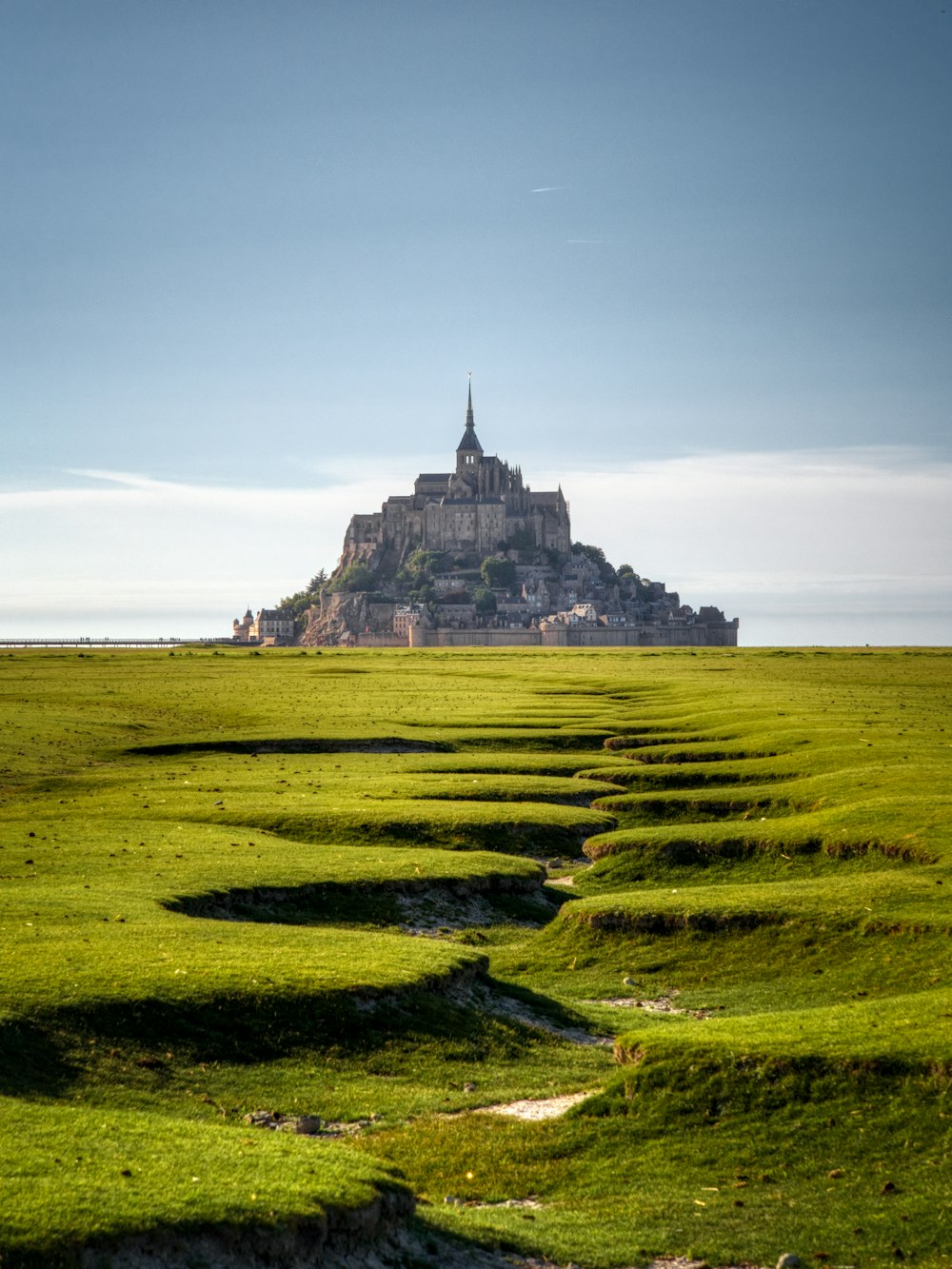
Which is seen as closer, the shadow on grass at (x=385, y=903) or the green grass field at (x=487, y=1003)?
the green grass field at (x=487, y=1003)

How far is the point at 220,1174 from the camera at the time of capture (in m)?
11.6

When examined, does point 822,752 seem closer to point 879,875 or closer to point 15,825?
point 879,875

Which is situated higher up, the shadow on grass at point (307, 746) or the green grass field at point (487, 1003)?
the shadow on grass at point (307, 746)

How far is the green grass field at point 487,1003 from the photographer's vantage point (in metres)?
12.2

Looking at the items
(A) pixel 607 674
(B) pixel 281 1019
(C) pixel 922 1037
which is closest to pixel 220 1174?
(B) pixel 281 1019

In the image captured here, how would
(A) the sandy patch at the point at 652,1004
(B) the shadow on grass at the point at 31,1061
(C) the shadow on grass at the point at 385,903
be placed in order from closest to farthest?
(B) the shadow on grass at the point at 31,1061 < (A) the sandy patch at the point at 652,1004 < (C) the shadow on grass at the point at 385,903

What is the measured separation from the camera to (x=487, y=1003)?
1933 cm

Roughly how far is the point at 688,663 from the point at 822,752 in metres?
79.8

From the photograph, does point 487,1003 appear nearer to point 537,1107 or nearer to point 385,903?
point 537,1107

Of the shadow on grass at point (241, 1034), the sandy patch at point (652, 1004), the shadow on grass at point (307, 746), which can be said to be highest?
the shadow on grass at point (307, 746)

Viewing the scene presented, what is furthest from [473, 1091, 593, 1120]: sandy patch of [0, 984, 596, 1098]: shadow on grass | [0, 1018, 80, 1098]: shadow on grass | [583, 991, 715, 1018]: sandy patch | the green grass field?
[0, 1018, 80, 1098]: shadow on grass

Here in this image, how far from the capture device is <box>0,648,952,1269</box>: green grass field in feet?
40.0

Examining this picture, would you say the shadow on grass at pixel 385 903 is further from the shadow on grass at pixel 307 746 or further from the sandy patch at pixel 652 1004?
the shadow on grass at pixel 307 746

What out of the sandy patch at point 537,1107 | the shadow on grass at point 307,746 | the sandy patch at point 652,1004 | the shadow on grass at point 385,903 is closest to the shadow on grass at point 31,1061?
the sandy patch at point 537,1107
